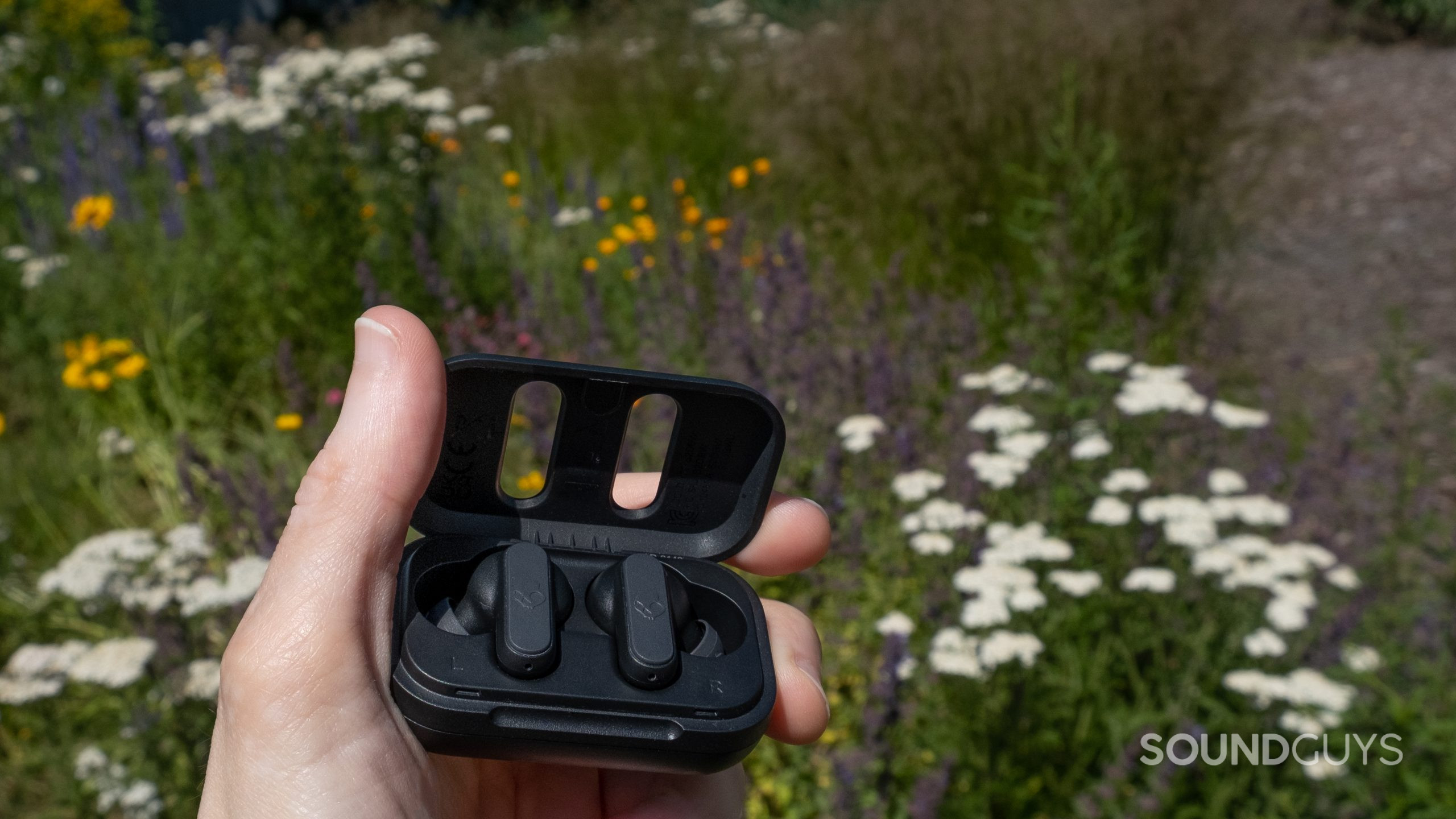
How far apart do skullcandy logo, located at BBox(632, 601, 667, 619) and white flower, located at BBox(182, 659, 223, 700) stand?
1.28m

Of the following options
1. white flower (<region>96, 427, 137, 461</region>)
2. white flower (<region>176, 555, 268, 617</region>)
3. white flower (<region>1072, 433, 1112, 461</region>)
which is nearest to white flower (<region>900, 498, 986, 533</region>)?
white flower (<region>1072, 433, 1112, 461</region>)

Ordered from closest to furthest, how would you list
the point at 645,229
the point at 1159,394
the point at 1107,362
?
the point at 1159,394
the point at 1107,362
the point at 645,229

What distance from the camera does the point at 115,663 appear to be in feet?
6.69

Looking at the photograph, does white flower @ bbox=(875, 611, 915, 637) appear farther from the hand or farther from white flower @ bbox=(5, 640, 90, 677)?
white flower @ bbox=(5, 640, 90, 677)

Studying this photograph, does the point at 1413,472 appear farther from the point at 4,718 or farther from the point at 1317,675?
the point at 4,718

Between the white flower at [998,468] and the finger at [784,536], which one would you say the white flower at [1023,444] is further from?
the finger at [784,536]

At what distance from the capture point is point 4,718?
2562 mm

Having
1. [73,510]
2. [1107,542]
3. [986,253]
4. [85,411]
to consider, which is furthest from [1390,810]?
[85,411]

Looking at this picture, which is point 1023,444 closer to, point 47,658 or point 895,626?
point 895,626

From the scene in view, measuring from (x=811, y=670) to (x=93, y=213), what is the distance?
12.0ft

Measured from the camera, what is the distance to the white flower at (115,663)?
2.01 meters

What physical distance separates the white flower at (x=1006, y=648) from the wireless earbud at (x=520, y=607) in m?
1.19

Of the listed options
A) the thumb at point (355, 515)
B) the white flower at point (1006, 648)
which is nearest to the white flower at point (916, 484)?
the white flower at point (1006, 648)

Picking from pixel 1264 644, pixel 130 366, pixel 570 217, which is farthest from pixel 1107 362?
pixel 130 366
